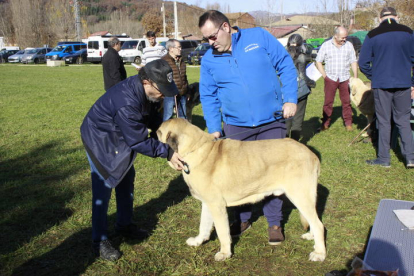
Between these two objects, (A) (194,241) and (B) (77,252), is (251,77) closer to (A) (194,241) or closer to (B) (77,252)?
(A) (194,241)

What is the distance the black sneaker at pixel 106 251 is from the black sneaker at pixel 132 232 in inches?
14.8

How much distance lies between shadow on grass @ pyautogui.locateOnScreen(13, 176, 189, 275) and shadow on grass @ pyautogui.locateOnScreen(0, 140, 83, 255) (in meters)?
0.43

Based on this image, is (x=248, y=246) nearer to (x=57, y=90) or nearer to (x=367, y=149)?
(x=367, y=149)

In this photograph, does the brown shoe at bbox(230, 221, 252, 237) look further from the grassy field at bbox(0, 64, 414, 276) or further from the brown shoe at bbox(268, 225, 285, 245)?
the brown shoe at bbox(268, 225, 285, 245)

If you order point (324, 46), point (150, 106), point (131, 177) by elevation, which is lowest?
point (131, 177)

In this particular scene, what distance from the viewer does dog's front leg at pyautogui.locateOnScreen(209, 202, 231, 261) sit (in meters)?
3.54

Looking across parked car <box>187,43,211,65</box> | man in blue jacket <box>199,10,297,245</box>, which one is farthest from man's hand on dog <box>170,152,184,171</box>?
parked car <box>187,43,211,65</box>

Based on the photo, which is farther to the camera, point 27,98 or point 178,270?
point 27,98

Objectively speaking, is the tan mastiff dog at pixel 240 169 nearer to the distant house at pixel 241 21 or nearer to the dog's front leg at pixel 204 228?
the dog's front leg at pixel 204 228

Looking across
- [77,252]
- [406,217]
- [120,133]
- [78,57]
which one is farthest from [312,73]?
[78,57]

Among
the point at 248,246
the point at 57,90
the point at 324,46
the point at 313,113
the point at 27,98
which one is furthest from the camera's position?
the point at 57,90

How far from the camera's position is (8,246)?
13.2 ft

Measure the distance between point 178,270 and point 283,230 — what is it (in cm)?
141

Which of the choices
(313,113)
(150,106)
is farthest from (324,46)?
(150,106)
